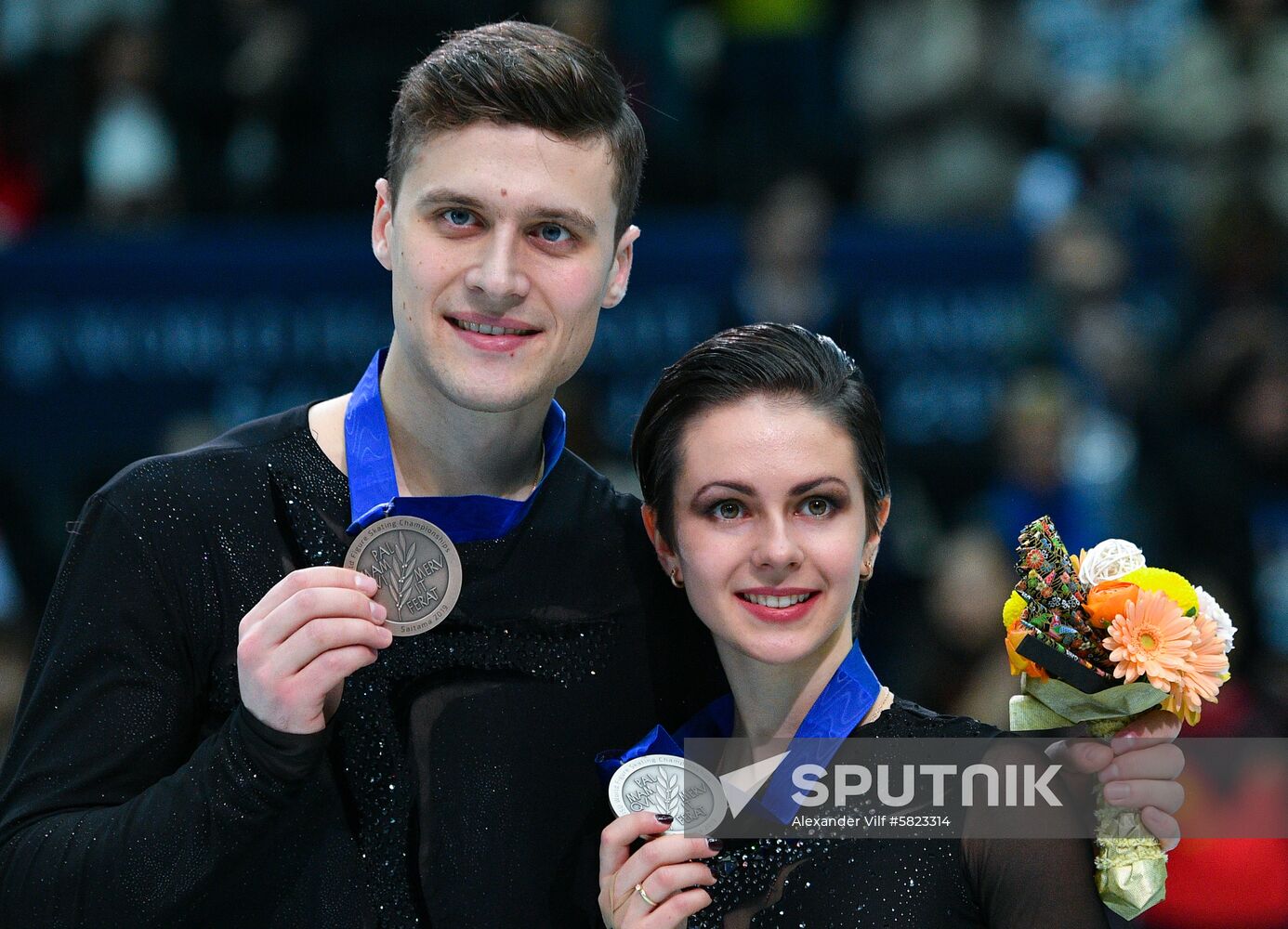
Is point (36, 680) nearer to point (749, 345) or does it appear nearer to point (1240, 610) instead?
point (749, 345)

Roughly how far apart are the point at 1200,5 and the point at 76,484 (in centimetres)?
544

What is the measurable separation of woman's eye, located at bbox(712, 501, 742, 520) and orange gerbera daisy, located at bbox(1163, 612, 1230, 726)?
0.68 m

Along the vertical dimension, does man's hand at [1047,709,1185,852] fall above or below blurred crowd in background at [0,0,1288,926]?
below

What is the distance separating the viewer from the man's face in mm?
2670

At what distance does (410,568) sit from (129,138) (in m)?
5.47

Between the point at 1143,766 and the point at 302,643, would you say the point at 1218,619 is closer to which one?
the point at 1143,766

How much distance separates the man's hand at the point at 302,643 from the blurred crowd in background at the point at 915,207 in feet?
12.5

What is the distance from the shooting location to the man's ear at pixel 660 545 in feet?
9.20

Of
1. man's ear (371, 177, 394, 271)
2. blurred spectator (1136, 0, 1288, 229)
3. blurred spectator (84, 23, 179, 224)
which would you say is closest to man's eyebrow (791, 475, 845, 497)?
man's ear (371, 177, 394, 271)

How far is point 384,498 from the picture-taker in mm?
2723

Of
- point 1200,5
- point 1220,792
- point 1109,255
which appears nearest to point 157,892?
point 1220,792

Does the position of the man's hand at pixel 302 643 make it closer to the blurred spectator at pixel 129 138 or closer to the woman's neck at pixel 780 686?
the woman's neck at pixel 780 686

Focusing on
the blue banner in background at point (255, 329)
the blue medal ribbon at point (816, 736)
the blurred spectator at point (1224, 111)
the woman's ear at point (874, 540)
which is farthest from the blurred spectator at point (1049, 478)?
the blue medal ribbon at point (816, 736)

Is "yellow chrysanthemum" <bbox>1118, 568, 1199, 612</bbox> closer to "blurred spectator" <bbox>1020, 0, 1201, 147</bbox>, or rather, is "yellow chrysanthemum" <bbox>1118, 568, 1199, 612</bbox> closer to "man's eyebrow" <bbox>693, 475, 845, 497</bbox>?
"man's eyebrow" <bbox>693, 475, 845, 497</bbox>
